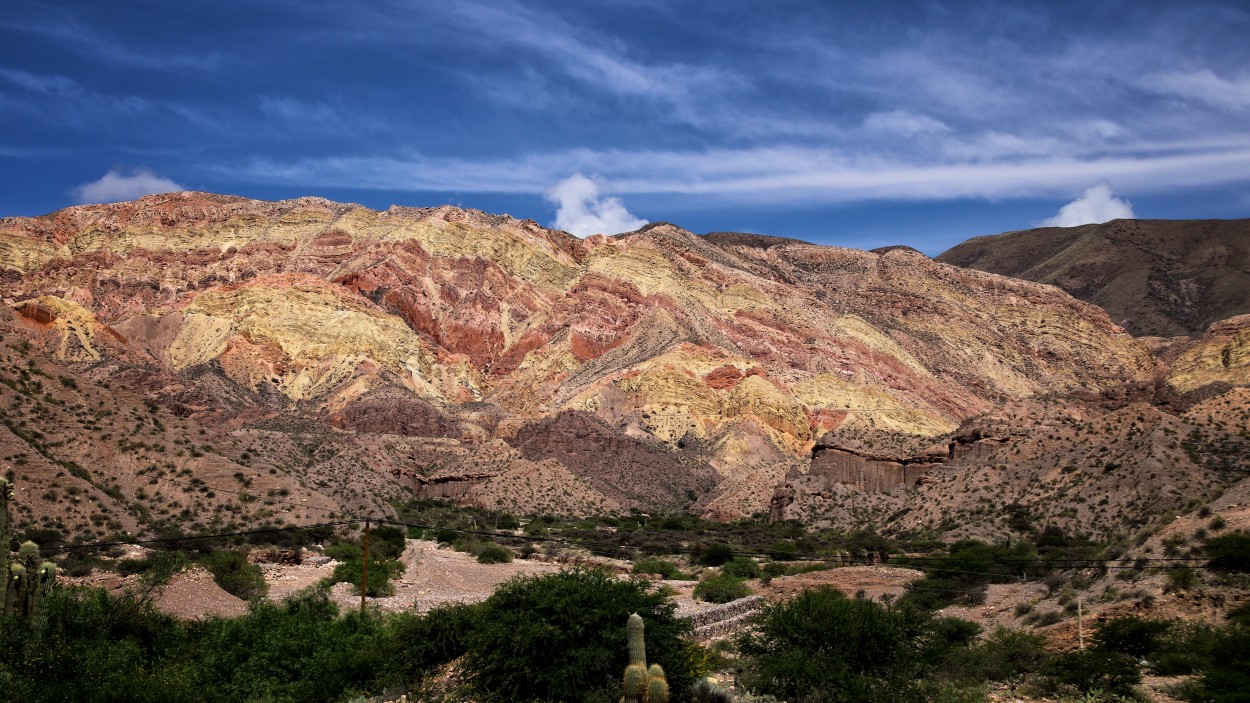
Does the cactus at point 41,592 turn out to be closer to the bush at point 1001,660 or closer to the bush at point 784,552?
the bush at point 1001,660

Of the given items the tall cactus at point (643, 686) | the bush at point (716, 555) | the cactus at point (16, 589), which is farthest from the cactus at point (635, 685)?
the bush at point (716, 555)

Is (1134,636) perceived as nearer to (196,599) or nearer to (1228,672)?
(1228,672)

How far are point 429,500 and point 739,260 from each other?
302 feet

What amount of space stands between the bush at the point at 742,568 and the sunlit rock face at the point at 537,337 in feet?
92.2

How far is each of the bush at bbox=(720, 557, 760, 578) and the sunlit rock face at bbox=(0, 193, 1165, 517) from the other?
28.1 metres

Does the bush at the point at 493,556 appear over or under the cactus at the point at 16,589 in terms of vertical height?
under

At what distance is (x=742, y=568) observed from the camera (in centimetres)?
4178

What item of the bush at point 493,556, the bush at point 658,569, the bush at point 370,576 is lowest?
the bush at point 658,569

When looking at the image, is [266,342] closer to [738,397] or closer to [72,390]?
[738,397]

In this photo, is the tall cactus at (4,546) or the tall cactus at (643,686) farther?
the tall cactus at (4,546)

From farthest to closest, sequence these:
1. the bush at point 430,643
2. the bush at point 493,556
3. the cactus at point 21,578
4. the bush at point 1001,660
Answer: the bush at point 493,556 < the bush at point 1001,660 < the bush at point 430,643 < the cactus at point 21,578

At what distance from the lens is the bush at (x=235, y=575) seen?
92.3ft

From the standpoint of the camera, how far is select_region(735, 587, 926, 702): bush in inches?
734

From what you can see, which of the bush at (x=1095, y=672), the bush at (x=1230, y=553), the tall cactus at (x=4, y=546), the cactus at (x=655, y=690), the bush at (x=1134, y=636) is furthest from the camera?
the bush at (x=1230, y=553)
